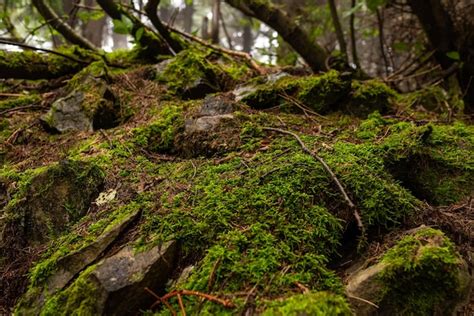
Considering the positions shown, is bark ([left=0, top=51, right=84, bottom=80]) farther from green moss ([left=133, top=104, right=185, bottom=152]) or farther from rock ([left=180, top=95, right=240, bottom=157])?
rock ([left=180, top=95, right=240, bottom=157])

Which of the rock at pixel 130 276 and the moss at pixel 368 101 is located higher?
the moss at pixel 368 101

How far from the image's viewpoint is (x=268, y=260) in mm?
1818

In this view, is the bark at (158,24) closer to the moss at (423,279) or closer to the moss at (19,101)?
the moss at (19,101)

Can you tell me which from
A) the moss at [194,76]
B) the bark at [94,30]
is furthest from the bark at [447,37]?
the bark at [94,30]

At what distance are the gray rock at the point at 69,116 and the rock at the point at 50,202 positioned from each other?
97cm

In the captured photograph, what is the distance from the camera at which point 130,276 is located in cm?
181

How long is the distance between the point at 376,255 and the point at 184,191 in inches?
49.6

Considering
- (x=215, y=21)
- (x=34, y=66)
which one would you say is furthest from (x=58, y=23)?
(x=215, y=21)

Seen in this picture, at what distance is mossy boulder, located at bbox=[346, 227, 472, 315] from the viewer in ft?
5.64

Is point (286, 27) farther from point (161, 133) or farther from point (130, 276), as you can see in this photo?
point (130, 276)

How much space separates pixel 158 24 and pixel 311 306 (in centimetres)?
447

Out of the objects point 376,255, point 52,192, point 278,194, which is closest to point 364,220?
point 376,255

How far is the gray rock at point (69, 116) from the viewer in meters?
3.58

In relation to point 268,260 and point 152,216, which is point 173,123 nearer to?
point 152,216
